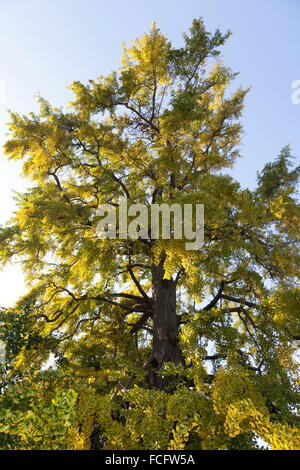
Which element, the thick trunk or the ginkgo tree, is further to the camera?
the thick trunk

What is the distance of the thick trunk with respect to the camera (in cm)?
591

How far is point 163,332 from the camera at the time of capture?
6289 mm

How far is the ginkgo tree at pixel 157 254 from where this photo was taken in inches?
172

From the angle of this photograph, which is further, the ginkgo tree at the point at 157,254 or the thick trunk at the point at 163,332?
the thick trunk at the point at 163,332

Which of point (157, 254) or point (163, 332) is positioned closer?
point (157, 254)

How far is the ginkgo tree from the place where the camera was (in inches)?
172

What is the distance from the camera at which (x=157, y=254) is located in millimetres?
4824

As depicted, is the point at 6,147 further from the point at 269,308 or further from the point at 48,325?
the point at 269,308

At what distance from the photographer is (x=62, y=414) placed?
2156mm

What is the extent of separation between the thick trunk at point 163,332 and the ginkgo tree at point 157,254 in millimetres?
31

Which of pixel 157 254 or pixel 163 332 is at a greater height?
pixel 157 254

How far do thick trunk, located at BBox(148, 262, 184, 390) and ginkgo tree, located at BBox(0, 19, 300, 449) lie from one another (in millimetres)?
31

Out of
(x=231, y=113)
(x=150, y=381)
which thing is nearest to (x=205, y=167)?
(x=231, y=113)

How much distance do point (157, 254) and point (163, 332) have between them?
8.29 ft
